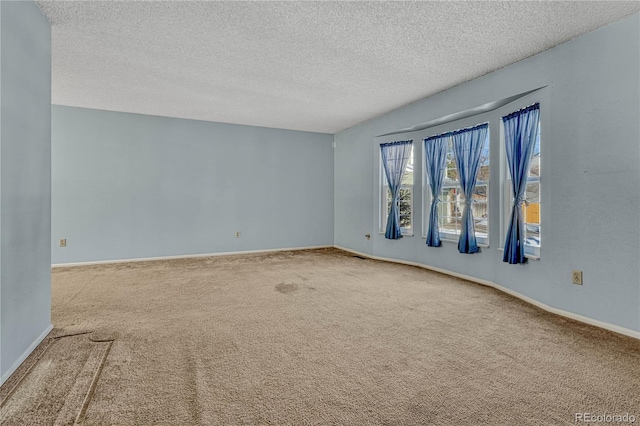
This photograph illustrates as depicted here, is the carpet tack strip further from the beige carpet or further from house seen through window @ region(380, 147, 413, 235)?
house seen through window @ region(380, 147, 413, 235)

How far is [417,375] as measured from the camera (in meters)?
1.97

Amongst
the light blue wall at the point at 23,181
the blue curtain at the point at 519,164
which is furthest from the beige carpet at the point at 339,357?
the blue curtain at the point at 519,164

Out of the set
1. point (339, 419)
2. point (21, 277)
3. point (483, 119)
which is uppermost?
point (483, 119)

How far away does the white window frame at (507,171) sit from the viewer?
Result: 127 inches

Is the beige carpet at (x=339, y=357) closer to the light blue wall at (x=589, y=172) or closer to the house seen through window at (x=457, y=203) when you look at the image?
the light blue wall at (x=589, y=172)

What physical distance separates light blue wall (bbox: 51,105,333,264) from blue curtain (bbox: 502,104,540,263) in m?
4.24

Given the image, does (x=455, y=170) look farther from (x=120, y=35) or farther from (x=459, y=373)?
(x=120, y=35)

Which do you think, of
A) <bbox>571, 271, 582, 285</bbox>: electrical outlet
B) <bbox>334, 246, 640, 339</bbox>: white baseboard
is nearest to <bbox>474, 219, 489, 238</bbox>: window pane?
<bbox>334, 246, 640, 339</bbox>: white baseboard

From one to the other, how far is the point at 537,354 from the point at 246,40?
3594 mm

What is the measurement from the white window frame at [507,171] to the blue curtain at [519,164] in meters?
0.08

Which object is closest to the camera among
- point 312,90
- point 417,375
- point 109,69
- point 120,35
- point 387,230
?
point 417,375

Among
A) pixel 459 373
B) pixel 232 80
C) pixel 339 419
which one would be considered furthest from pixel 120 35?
pixel 459 373

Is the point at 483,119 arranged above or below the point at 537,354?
above

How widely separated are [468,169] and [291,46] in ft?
9.20
